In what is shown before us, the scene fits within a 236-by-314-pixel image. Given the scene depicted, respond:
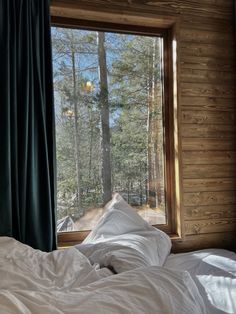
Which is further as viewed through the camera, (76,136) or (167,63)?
(167,63)

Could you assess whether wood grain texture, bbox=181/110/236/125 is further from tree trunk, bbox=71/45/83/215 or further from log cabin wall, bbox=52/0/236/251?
tree trunk, bbox=71/45/83/215

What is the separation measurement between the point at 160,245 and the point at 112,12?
1.67 metres

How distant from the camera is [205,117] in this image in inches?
101

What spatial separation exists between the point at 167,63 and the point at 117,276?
196cm

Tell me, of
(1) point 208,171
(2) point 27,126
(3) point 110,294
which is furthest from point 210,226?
→ (3) point 110,294

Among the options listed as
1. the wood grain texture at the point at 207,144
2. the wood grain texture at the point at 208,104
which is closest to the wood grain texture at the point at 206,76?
the wood grain texture at the point at 208,104

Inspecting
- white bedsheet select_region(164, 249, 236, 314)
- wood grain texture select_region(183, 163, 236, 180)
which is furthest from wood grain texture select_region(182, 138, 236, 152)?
white bedsheet select_region(164, 249, 236, 314)

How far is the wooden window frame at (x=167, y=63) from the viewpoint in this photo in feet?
7.64

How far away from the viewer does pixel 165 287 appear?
92 cm

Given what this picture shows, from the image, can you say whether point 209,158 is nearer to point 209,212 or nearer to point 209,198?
point 209,198

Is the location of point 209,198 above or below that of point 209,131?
below

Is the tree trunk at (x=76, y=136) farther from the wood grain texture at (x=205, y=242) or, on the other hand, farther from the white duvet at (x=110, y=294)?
the white duvet at (x=110, y=294)

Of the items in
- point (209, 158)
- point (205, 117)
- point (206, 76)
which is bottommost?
point (209, 158)

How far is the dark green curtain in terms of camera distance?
194cm
